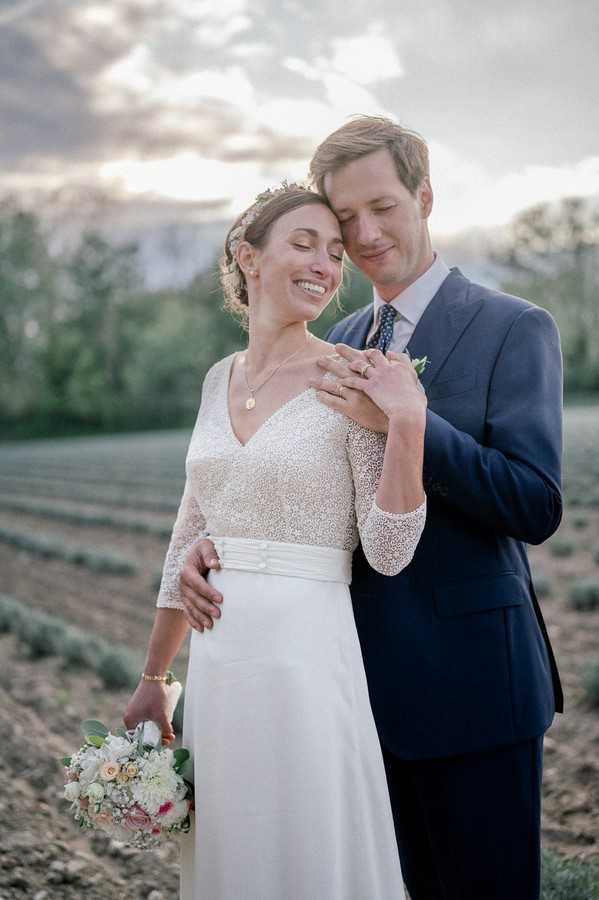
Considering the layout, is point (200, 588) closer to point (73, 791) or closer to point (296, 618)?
point (296, 618)

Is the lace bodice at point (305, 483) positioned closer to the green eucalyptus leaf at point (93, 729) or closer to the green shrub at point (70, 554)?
the green eucalyptus leaf at point (93, 729)

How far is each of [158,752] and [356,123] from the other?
2.01 meters

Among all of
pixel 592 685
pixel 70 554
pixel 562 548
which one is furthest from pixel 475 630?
pixel 70 554

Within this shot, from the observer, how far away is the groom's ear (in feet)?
9.25

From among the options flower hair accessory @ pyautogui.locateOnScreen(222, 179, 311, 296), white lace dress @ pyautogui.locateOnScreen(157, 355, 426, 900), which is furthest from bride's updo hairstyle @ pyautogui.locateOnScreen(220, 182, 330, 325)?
white lace dress @ pyautogui.locateOnScreen(157, 355, 426, 900)

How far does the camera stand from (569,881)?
3.54m

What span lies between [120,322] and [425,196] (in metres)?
57.1

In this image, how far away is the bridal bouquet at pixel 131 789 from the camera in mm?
2451

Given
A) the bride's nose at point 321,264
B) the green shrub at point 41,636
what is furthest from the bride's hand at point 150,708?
the green shrub at point 41,636

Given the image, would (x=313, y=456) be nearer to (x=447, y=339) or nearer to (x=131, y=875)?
(x=447, y=339)

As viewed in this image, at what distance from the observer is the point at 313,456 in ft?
7.88

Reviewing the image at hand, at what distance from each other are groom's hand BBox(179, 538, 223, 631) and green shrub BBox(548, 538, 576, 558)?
951 cm

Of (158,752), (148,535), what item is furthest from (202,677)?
(148,535)

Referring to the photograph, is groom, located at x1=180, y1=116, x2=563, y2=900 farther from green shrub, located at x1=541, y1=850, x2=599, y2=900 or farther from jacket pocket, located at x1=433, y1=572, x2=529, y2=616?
green shrub, located at x1=541, y1=850, x2=599, y2=900
